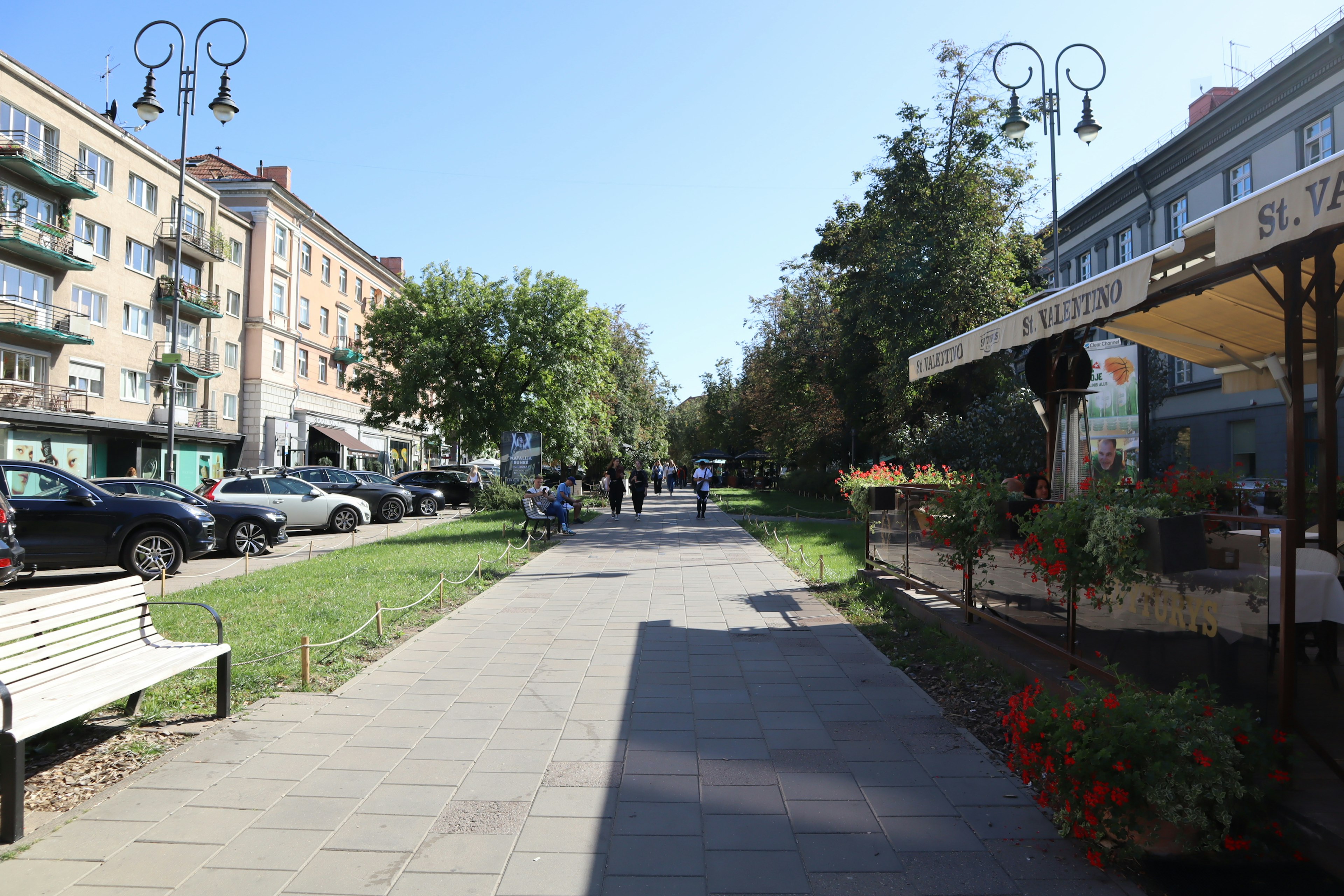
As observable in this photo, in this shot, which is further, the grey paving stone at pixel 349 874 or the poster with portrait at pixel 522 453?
the poster with portrait at pixel 522 453

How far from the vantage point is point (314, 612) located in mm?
8773

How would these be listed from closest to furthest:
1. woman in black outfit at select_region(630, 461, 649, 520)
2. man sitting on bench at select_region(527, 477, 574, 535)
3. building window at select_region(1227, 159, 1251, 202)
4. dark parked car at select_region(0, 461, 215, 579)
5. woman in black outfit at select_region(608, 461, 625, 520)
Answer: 1. dark parked car at select_region(0, 461, 215, 579)
2. man sitting on bench at select_region(527, 477, 574, 535)
3. building window at select_region(1227, 159, 1251, 202)
4. woman in black outfit at select_region(608, 461, 625, 520)
5. woman in black outfit at select_region(630, 461, 649, 520)

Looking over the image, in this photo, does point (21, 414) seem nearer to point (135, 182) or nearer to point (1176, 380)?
point (135, 182)

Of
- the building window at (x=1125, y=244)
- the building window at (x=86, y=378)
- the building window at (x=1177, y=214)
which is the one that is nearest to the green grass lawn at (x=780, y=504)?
the building window at (x=1125, y=244)

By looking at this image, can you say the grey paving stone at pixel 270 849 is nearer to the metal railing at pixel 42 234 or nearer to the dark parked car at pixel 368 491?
the dark parked car at pixel 368 491

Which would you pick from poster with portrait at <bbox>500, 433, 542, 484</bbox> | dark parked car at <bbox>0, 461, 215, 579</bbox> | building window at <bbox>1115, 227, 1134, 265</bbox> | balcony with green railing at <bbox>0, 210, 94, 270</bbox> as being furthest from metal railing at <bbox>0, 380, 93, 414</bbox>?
building window at <bbox>1115, 227, 1134, 265</bbox>

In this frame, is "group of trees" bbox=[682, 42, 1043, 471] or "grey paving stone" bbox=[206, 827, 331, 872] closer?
"grey paving stone" bbox=[206, 827, 331, 872]

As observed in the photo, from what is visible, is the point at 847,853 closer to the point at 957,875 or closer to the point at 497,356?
the point at 957,875

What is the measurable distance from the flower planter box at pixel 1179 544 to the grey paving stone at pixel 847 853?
6.49 feet

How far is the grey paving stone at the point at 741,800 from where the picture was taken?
4.04 m

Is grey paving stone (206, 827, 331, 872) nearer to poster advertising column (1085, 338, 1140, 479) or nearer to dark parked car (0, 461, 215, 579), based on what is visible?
dark parked car (0, 461, 215, 579)

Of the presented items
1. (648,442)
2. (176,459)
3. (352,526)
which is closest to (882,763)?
(352,526)

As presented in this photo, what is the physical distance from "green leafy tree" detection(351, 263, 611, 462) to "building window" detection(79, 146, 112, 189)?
1116cm

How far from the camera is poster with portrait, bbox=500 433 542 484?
98.0ft
